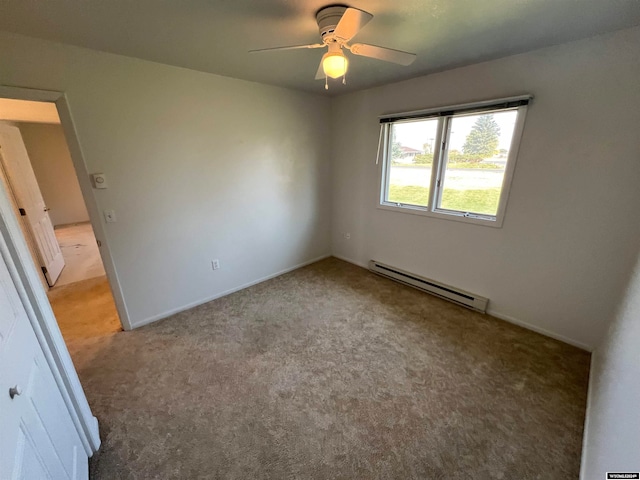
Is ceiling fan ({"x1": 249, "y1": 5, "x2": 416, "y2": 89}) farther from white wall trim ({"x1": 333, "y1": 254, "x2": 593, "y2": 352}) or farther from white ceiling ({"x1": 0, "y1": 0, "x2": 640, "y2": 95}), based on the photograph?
white wall trim ({"x1": 333, "y1": 254, "x2": 593, "y2": 352})

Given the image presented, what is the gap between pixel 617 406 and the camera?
1.11m

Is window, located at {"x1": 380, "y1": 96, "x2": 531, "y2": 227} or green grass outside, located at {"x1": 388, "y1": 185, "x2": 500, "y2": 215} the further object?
green grass outside, located at {"x1": 388, "y1": 185, "x2": 500, "y2": 215}

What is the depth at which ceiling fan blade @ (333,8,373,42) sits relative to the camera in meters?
1.22

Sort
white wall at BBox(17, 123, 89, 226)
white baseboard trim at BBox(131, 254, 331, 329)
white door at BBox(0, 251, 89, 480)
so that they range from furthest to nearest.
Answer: white wall at BBox(17, 123, 89, 226) → white baseboard trim at BBox(131, 254, 331, 329) → white door at BBox(0, 251, 89, 480)

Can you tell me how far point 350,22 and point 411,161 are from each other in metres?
1.99

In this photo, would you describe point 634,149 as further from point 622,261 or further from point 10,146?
point 10,146

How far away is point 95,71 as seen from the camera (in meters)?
1.98

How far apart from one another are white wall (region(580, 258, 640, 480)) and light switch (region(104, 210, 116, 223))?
3239 mm

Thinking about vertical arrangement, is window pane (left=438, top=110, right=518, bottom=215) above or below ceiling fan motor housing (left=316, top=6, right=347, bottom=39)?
below

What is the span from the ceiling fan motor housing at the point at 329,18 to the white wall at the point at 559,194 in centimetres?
159

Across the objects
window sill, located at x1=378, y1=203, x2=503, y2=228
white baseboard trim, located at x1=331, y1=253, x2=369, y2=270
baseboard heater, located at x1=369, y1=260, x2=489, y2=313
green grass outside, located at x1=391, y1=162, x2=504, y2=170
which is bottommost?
white baseboard trim, located at x1=331, y1=253, x2=369, y2=270

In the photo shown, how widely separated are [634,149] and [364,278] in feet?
8.45

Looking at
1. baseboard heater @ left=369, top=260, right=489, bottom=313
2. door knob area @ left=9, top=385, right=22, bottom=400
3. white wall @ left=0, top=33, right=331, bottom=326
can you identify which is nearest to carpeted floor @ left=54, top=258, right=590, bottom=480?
baseboard heater @ left=369, top=260, right=489, bottom=313

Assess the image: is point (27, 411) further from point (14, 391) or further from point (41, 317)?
point (41, 317)
